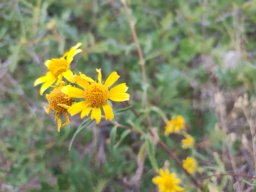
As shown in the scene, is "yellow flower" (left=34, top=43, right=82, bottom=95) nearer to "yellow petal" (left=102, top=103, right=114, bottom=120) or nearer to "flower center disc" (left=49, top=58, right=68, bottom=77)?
"flower center disc" (left=49, top=58, right=68, bottom=77)

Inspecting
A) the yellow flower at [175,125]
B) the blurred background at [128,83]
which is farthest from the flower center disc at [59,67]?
the yellow flower at [175,125]

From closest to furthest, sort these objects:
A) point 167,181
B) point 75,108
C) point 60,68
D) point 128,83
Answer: point 75,108 < point 60,68 < point 167,181 < point 128,83

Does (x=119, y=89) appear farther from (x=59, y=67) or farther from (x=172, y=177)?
(x=172, y=177)

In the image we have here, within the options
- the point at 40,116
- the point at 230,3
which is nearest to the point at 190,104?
the point at 230,3

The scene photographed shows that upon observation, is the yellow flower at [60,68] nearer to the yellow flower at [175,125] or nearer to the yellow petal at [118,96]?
the yellow petal at [118,96]

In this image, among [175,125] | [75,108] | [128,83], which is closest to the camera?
[75,108]

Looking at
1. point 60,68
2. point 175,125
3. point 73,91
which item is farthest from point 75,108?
point 175,125
